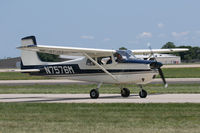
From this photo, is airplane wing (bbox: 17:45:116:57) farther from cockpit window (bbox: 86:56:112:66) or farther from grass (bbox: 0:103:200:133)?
grass (bbox: 0:103:200:133)

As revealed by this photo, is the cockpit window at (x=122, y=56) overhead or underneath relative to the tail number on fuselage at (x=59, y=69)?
overhead

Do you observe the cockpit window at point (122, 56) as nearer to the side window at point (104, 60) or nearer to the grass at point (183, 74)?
the side window at point (104, 60)

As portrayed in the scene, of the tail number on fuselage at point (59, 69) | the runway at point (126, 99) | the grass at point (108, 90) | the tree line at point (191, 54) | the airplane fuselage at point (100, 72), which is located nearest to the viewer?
the runway at point (126, 99)

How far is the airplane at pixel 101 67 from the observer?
2047 cm

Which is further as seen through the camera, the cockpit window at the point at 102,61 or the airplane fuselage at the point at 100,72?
the cockpit window at the point at 102,61

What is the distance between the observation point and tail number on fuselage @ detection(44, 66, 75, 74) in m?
22.7

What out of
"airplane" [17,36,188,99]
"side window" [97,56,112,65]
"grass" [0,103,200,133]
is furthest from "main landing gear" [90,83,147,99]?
"grass" [0,103,200,133]

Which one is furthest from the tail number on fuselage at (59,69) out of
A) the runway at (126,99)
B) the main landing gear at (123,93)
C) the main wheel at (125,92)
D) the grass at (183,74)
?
the grass at (183,74)

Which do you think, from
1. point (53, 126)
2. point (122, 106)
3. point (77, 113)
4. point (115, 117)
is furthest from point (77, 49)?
point (53, 126)

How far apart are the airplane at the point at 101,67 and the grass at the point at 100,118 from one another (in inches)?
146

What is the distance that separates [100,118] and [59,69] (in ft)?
31.1

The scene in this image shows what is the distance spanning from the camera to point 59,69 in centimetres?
2289

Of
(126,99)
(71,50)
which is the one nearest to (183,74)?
(126,99)

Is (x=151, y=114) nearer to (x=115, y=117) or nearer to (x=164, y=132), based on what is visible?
(x=115, y=117)
